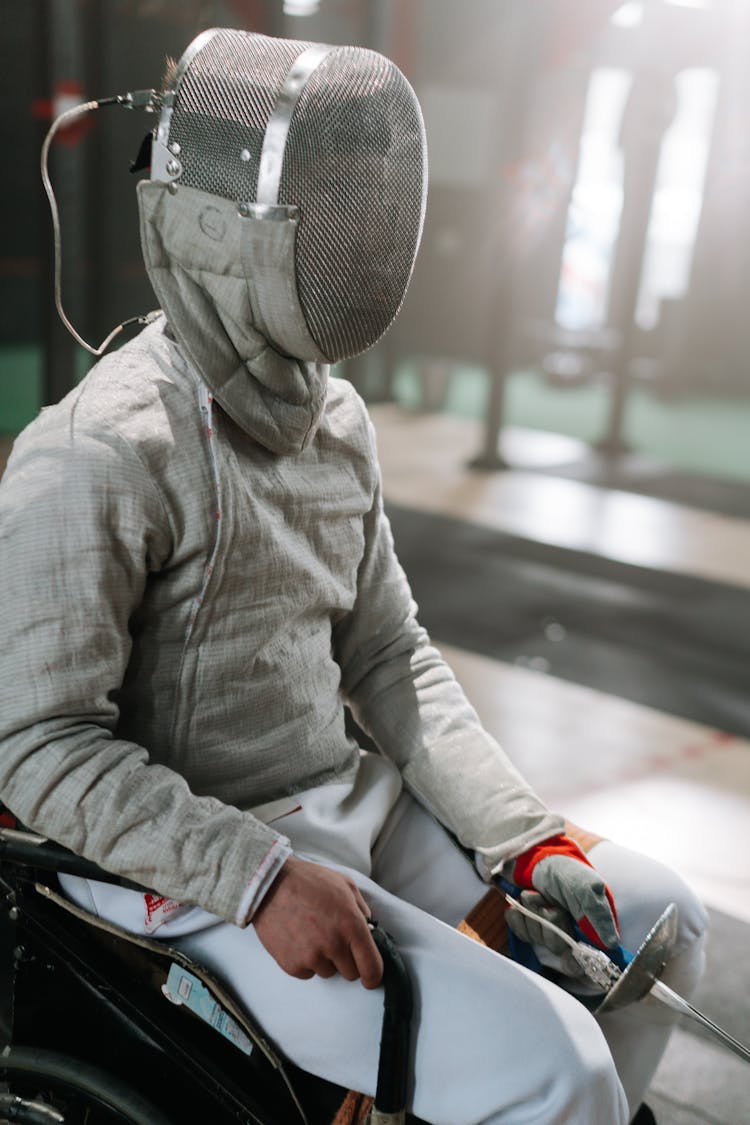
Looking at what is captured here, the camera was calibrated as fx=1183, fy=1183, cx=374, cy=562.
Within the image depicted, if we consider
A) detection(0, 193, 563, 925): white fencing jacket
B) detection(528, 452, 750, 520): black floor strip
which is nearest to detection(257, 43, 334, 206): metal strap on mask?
detection(0, 193, 563, 925): white fencing jacket

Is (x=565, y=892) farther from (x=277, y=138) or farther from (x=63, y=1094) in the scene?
(x=277, y=138)

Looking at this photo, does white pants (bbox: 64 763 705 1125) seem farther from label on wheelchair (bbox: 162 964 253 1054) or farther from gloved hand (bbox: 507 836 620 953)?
gloved hand (bbox: 507 836 620 953)

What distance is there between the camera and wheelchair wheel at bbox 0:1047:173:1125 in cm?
106

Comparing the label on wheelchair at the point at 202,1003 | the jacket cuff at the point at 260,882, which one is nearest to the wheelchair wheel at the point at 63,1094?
the label on wheelchair at the point at 202,1003

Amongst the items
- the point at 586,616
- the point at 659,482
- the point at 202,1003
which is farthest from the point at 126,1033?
the point at 659,482

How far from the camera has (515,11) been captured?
160 inches

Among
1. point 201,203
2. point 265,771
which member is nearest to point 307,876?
point 265,771

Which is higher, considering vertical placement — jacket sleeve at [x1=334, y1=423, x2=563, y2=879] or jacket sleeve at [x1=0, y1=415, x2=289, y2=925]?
jacket sleeve at [x1=0, y1=415, x2=289, y2=925]

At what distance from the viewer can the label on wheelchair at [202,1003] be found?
1021 millimetres

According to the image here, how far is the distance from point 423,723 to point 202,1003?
45 centimetres

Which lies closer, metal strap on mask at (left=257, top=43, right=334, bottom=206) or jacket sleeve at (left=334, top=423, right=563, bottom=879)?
metal strap on mask at (left=257, top=43, right=334, bottom=206)

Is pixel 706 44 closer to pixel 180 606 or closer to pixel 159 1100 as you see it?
pixel 180 606

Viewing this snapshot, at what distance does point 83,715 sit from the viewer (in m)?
1.03

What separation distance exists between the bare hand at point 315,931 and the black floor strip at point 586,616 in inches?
95.6
